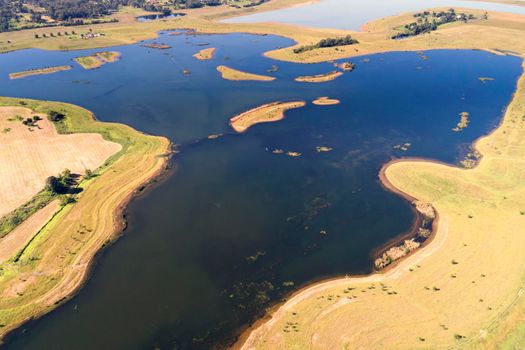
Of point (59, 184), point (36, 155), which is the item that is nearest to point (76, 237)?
point (59, 184)

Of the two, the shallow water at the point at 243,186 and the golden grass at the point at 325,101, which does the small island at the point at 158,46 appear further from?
the golden grass at the point at 325,101

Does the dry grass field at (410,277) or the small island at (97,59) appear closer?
the dry grass field at (410,277)

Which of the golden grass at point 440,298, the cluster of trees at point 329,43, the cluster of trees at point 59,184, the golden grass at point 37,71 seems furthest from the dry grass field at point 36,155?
the cluster of trees at point 329,43

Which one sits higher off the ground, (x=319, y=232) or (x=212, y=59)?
(x=212, y=59)

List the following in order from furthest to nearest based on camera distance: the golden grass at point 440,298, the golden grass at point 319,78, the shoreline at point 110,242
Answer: the golden grass at point 319,78
the shoreline at point 110,242
the golden grass at point 440,298

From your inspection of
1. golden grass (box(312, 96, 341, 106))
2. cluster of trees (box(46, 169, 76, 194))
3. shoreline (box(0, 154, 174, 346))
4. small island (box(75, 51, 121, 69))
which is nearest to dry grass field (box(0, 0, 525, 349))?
shoreline (box(0, 154, 174, 346))

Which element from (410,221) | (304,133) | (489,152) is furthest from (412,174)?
(304,133)

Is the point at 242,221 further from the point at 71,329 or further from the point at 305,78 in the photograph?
the point at 305,78
